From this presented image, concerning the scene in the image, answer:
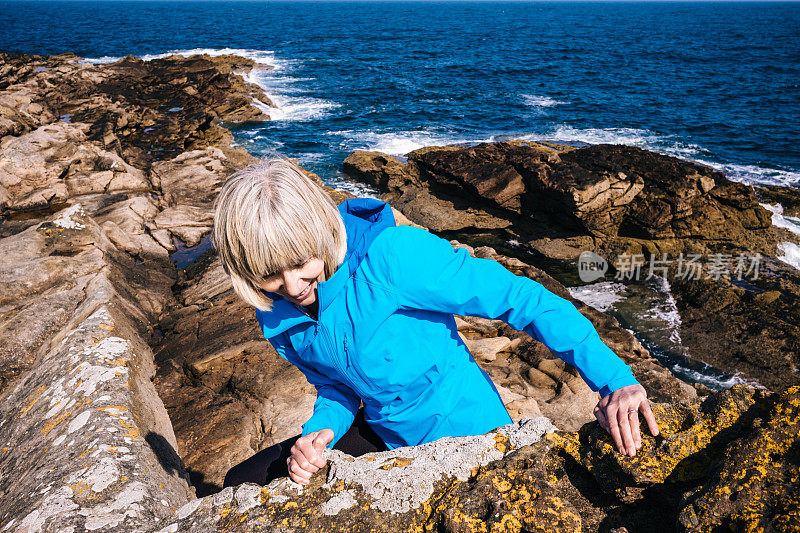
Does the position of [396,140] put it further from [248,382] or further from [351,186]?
[248,382]

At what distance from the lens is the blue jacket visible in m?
2.15

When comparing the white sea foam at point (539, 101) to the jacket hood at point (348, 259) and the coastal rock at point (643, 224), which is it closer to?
the coastal rock at point (643, 224)

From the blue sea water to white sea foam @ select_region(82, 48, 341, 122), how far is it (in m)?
0.22

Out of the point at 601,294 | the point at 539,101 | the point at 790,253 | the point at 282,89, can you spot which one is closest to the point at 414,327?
the point at 601,294

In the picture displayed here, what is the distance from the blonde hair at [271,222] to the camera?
6.69 feet

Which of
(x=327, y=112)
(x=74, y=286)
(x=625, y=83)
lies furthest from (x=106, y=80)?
(x=625, y=83)

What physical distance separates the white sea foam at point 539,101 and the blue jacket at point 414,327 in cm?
3864

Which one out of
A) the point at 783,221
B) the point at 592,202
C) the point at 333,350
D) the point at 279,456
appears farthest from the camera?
the point at 783,221

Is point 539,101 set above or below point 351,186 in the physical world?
above

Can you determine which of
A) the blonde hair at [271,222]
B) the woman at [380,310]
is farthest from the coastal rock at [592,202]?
the blonde hair at [271,222]

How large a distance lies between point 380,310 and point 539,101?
40.5 metres

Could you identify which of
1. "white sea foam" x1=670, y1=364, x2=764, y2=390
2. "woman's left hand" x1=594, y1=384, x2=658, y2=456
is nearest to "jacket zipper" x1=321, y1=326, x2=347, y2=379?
"woman's left hand" x1=594, y1=384, x2=658, y2=456

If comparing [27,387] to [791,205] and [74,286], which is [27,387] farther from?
[791,205]

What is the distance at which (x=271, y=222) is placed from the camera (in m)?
2.04
